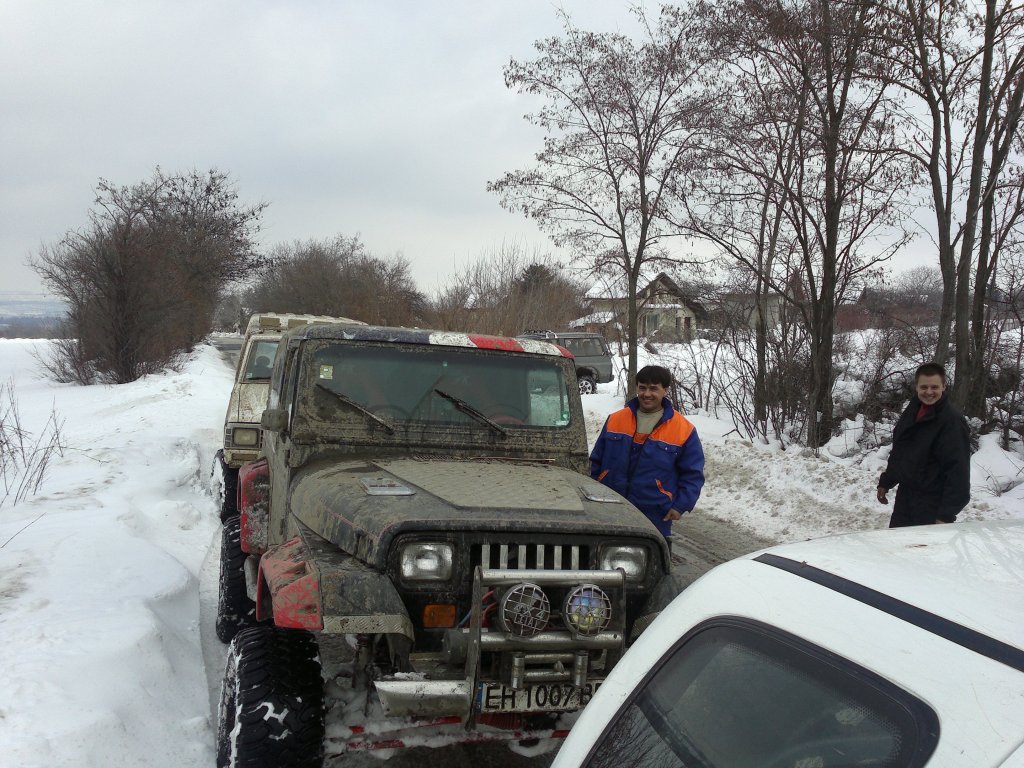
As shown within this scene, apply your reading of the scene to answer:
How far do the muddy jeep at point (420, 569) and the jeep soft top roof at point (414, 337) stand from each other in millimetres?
17

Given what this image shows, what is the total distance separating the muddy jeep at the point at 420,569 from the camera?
8.70ft

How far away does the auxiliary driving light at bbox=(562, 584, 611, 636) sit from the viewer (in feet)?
8.75

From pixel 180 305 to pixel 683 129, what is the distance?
16.3 m

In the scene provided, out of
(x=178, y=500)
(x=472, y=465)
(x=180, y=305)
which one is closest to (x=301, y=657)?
(x=472, y=465)

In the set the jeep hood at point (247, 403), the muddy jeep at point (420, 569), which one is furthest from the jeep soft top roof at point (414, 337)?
the jeep hood at point (247, 403)

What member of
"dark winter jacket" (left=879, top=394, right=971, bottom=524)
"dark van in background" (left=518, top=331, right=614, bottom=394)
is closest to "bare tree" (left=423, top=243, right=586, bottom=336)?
"dark van in background" (left=518, top=331, right=614, bottom=394)

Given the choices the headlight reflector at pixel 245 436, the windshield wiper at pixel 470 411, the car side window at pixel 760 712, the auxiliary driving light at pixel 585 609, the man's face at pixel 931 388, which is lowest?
the headlight reflector at pixel 245 436

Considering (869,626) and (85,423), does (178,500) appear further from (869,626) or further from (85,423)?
(869,626)

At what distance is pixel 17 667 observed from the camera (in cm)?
335

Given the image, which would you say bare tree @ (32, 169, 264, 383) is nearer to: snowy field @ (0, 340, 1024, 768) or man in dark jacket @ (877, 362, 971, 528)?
snowy field @ (0, 340, 1024, 768)

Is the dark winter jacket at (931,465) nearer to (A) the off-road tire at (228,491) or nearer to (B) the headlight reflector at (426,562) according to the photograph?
(B) the headlight reflector at (426,562)

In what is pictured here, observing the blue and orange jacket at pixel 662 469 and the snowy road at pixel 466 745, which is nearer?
the snowy road at pixel 466 745

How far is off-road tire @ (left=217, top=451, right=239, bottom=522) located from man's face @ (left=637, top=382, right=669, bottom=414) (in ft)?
12.2

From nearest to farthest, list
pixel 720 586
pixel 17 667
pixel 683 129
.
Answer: pixel 720 586 < pixel 17 667 < pixel 683 129
